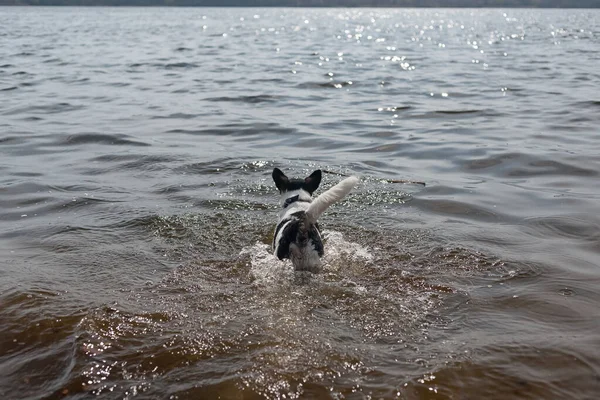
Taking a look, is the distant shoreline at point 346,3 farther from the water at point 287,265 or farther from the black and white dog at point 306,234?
the black and white dog at point 306,234

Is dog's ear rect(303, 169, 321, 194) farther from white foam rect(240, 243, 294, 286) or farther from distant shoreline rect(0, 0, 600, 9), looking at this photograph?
distant shoreline rect(0, 0, 600, 9)

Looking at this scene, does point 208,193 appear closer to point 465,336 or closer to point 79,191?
point 79,191

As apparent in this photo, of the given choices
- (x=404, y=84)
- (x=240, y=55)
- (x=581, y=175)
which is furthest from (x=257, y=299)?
(x=240, y=55)

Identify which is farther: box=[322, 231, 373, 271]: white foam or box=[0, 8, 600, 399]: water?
box=[322, 231, 373, 271]: white foam

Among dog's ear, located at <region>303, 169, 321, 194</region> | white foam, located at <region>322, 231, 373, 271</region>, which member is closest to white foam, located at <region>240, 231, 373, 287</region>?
white foam, located at <region>322, 231, 373, 271</region>

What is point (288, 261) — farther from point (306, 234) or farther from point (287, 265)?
point (306, 234)

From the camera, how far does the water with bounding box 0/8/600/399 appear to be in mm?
3926

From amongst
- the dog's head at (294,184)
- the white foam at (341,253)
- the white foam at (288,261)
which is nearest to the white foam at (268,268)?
the white foam at (288,261)

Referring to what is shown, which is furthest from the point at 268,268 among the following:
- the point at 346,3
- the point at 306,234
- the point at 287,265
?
the point at 346,3

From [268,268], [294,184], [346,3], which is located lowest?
[346,3]

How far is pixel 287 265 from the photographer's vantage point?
5555 millimetres

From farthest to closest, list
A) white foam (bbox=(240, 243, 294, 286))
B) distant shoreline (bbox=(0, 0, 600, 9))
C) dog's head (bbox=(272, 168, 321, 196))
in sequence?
distant shoreline (bbox=(0, 0, 600, 9)) < dog's head (bbox=(272, 168, 321, 196)) < white foam (bbox=(240, 243, 294, 286))

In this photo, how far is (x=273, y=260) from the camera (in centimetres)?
565

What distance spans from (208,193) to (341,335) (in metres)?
3.96
